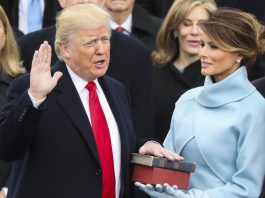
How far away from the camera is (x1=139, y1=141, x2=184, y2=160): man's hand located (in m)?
4.95

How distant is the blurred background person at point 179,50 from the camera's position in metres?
7.04

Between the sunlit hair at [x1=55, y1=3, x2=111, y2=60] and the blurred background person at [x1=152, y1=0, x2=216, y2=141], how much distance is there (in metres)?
1.89

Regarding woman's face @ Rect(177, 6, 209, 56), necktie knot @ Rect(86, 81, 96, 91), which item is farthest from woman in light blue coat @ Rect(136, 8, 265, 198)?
woman's face @ Rect(177, 6, 209, 56)

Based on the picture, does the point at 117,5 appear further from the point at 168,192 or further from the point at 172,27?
the point at 168,192

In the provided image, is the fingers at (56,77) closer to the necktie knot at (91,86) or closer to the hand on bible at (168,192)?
the necktie knot at (91,86)

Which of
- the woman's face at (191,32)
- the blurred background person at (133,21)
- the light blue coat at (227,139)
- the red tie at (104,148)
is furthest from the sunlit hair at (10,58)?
the light blue coat at (227,139)

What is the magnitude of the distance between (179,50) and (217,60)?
7.08ft

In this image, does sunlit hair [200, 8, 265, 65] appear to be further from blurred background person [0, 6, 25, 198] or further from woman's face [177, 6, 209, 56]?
woman's face [177, 6, 209, 56]

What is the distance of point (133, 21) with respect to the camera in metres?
Answer: 7.56

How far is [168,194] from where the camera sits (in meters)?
4.92

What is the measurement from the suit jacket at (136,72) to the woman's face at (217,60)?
112cm

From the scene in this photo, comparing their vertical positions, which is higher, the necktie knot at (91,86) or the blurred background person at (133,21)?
the blurred background person at (133,21)

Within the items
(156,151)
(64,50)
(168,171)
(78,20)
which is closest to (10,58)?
(64,50)

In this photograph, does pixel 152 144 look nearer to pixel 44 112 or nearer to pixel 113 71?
pixel 44 112
